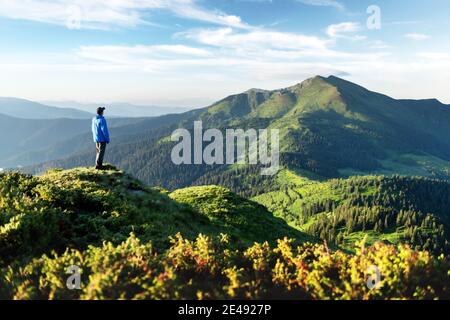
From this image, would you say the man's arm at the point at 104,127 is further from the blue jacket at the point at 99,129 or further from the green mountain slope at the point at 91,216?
the green mountain slope at the point at 91,216

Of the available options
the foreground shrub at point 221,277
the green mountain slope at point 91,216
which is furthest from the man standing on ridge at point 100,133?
the foreground shrub at point 221,277

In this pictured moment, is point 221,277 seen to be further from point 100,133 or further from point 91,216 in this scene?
point 100,133

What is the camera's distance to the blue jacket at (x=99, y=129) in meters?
28.3

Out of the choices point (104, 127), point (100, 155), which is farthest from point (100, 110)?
point (100, 155)

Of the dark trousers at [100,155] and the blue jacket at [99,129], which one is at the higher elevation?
the blue jacket at [99,129]

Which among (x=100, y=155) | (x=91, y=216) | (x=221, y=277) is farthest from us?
(x=100, y=155)

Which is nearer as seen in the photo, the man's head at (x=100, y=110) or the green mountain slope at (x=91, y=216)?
the green mountain slope at (x=91, y=216)

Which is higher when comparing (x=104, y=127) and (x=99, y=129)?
(x=104, y=127)

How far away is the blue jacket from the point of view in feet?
92.8

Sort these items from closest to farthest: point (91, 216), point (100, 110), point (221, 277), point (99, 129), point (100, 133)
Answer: point (221, 277) → point (91, 216) → point (100, 110) → point (99, 129) → point (100, 133)

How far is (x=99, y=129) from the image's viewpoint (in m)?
28.6
